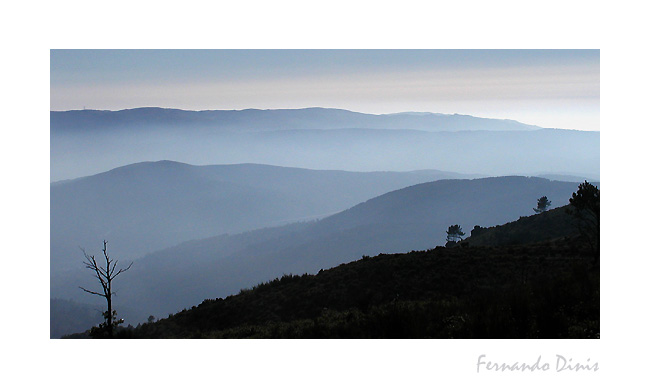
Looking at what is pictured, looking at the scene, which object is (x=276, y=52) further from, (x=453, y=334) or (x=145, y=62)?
(x=453, y=334)

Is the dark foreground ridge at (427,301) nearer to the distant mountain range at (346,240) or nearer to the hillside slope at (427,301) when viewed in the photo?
the hillside slope at (427,301)

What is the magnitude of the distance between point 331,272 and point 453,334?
934 cm

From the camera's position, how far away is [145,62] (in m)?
15.1

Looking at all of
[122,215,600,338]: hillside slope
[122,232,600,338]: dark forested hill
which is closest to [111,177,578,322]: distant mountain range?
[122,215,600,338]: hillside slope

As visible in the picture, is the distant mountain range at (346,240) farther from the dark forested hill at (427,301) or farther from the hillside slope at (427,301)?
the dark forested hill at (427,301)

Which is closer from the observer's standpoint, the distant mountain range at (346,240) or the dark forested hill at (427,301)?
A: the dark forested hill at (427,301)

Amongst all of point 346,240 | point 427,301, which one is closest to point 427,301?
point 427,301

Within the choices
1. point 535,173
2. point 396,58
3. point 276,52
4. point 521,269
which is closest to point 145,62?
point 276,52

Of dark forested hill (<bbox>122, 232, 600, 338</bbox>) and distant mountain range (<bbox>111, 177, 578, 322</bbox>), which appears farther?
distant mountain range (<bbox>111, 177, 578, 322</bbox>)

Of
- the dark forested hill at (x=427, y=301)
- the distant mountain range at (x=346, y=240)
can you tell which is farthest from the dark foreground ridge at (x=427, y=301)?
the distant mountain range at (x=346, y=240)

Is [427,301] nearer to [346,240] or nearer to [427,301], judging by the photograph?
[427,301]

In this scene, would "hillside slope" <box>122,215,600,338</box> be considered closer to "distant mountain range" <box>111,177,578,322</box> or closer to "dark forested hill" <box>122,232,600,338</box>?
"dark forested hill" <box>122,232,600,338</box>

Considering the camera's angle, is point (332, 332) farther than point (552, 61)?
No

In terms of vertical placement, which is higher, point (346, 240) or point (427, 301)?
point (427, 301)
